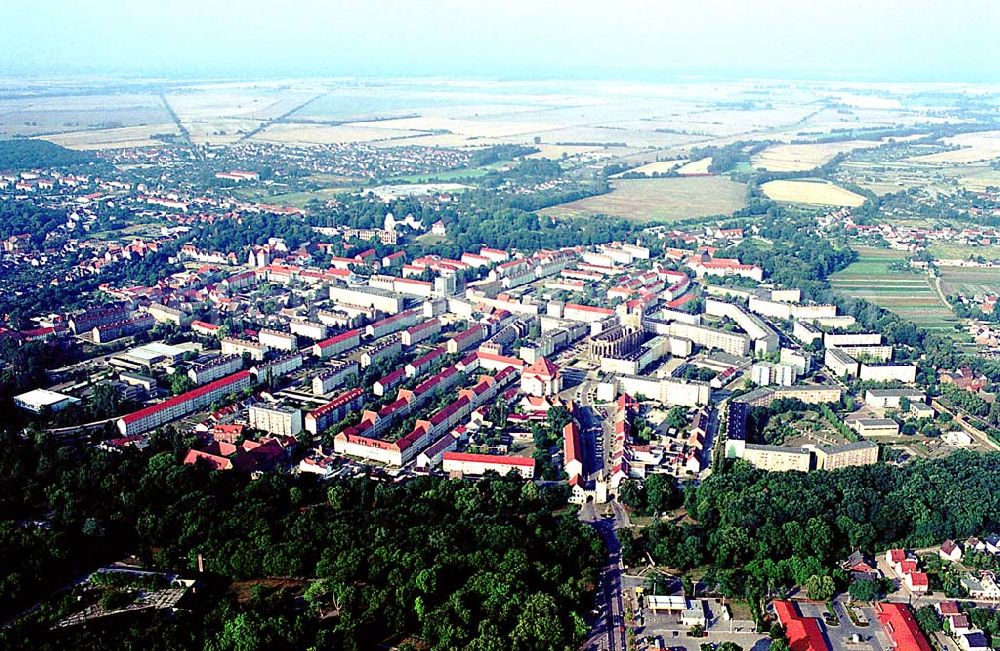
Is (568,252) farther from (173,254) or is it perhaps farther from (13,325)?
(13,325)

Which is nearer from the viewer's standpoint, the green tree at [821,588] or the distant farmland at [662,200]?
the green tree at [821,588]

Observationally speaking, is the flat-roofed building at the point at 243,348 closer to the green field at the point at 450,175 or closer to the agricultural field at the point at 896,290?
the agricultural field at the point at 896,290

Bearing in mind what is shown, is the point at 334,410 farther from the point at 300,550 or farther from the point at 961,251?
the point at 961,251

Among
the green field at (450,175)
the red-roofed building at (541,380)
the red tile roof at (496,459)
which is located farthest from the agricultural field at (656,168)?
the red tile roof at (496,459)

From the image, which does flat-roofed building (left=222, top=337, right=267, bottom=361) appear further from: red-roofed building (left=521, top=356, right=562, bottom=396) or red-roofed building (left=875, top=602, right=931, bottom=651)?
red-roofed building (left=875, top=602, right=931, bottom=651)

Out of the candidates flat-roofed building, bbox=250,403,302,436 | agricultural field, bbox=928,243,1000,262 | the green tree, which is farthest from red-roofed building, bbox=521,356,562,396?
agricultural field, bbox=928,243,1000,262

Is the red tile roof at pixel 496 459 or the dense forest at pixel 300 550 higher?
the dense forest at pixel 300 550
